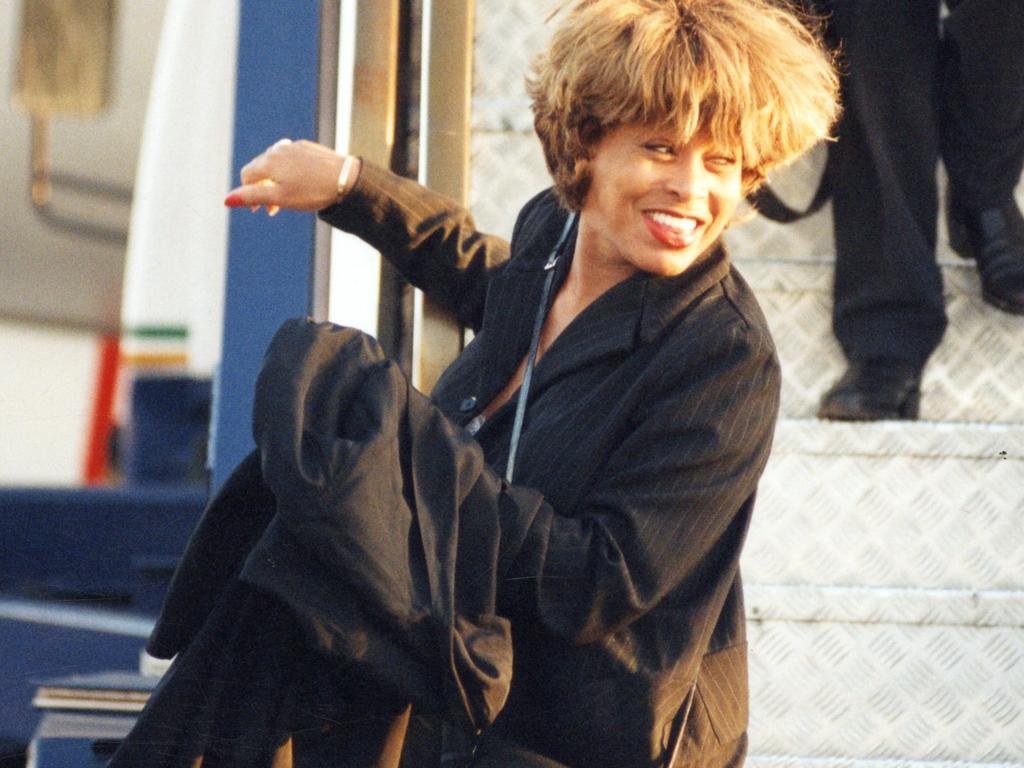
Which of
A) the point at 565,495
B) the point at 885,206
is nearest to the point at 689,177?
the point at 565,495

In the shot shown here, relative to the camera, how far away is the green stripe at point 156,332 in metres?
2.67

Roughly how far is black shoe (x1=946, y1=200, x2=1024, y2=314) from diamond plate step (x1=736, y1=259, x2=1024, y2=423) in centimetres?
5

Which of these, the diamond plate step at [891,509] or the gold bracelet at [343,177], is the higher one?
the gold bracelet at [343,177]

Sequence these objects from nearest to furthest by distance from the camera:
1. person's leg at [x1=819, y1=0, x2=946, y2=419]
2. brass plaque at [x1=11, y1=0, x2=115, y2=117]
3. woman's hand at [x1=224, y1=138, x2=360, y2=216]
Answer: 1. woman's hand at [x1=224, y1=138, x2=360, y2=216]
2. brass plaque at [x1=11, y1=0, x2=115, y2=117]
3. person's leg at [x1=819, y1=0, x2=946, y2=419]

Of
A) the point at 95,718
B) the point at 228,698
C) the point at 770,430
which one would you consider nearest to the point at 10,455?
the point at 95,718

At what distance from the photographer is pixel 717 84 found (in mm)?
1725

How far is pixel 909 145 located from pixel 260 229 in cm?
123

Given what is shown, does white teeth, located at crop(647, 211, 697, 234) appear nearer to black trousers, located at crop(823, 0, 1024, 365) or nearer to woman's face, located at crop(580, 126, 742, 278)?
woman's face, located at crop(580, 126, 742, 278)

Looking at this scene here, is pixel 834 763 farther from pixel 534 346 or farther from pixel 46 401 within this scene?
pixel 46 401

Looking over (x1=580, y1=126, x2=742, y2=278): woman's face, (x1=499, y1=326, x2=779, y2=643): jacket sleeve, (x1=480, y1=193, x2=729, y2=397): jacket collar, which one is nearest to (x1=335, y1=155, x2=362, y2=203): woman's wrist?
(x1=480, y1=193, x2=729, y2=397): jacket collar

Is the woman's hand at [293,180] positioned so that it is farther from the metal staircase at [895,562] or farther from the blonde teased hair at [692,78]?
the metal staircase at [895,562]

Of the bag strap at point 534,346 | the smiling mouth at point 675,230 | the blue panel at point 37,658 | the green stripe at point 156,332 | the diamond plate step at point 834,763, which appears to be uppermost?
the smiling mouth at point 675,230

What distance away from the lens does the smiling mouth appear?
5.82 feet

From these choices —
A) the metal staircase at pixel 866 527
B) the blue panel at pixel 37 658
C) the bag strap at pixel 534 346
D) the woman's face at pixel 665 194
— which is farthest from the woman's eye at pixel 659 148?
the blue panel at pixel 37 658
